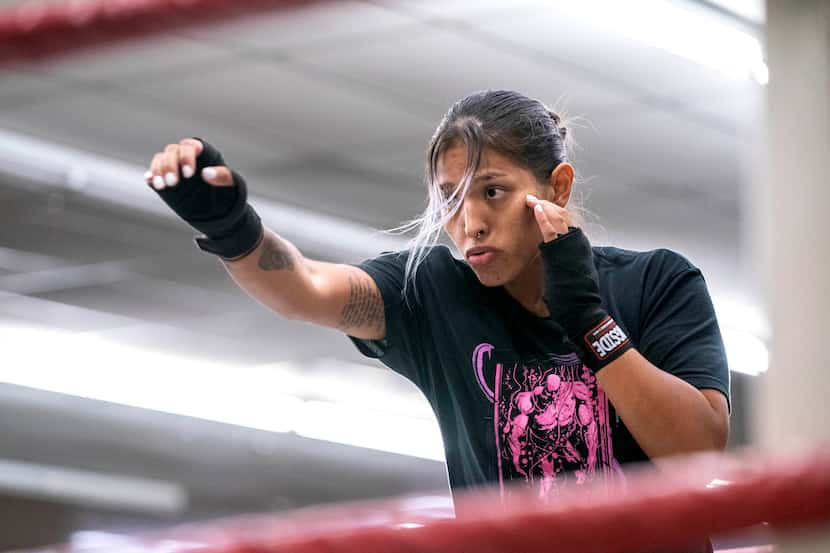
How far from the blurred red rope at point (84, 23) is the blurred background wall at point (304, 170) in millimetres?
17

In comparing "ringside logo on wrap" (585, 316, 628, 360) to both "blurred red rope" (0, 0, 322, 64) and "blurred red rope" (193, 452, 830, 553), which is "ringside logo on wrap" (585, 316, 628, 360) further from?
"blurred red rope" (193, 452, 830, 553)

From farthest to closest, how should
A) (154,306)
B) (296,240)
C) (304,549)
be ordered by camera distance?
(154,306), (296,240), (304,549)

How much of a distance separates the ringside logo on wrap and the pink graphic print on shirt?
0.09 meters

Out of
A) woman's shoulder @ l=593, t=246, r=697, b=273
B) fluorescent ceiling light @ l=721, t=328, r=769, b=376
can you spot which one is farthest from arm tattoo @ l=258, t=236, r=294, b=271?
fluorescent ceiling light @ l=721, t=328, r=769, b=376

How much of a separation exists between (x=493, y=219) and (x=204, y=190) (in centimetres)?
34

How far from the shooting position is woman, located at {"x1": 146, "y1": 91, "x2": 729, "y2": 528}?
1.32 metres

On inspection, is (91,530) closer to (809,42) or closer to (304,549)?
(809,42)

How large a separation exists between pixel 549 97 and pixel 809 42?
4.39ft

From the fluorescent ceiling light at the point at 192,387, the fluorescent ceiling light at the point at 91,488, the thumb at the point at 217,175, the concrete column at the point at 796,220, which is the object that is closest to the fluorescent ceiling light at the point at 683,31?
the concrete column at the point at 796,220

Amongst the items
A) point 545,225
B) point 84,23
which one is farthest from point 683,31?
point 84,23

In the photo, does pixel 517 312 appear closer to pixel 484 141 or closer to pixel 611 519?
pixel 484 141

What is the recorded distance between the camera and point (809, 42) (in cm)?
271

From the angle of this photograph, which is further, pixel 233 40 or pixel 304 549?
pixel 233 40

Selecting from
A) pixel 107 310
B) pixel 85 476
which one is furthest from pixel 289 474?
pixel 107 310
